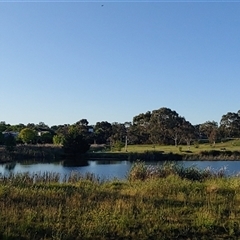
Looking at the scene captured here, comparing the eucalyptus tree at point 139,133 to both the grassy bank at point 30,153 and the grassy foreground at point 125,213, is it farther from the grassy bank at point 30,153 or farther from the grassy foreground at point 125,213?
the grassy foreground at point 125,213

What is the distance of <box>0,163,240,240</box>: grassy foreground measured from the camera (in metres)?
6.85

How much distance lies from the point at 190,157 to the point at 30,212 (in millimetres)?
50763

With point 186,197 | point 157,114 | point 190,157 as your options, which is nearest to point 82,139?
point 190,157

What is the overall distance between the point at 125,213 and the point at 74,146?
2297 inches

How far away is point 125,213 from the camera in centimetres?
796

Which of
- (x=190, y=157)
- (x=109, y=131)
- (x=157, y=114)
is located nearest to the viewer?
(x=190, y=157)

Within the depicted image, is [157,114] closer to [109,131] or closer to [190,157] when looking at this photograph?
[109,131]

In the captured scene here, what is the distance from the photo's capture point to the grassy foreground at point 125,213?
6854 millimetres

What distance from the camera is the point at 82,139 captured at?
6712 cm

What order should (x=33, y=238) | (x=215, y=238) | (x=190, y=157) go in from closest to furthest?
(x=33, y=238) < (x=215, y=238) < (x=190, y=157)

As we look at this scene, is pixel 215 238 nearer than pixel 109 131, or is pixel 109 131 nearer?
pixel 215 238

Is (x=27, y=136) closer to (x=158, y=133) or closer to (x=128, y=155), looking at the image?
(x=128, y=155)

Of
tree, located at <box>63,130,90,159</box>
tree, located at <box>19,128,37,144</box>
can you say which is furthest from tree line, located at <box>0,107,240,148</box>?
tree, located at <box>63,130,90,159</box>

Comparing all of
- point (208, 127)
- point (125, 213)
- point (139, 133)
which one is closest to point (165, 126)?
point (139, 133)
